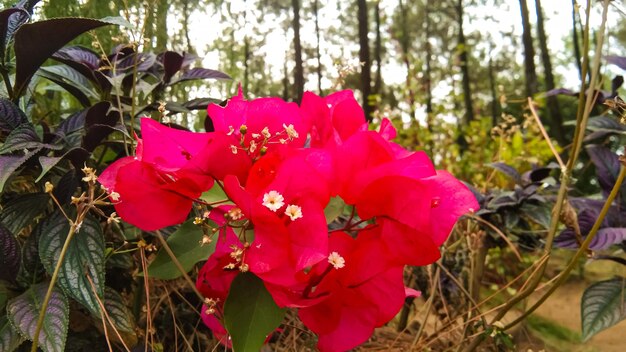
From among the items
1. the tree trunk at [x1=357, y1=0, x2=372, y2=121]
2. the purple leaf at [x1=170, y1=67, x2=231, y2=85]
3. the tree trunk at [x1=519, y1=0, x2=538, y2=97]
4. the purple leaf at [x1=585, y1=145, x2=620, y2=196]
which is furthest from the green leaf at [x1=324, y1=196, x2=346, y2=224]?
the tree trunk at [x1=519, y1=0, x2=538, y2=97]

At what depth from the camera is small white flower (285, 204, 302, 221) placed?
392 millimetres

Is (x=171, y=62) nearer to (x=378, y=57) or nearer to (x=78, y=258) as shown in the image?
(x=78, y=258)

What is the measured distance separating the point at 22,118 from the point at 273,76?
1760 millimetres

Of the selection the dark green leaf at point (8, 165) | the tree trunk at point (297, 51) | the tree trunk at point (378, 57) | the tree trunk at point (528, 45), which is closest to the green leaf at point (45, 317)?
the dark green leaf at point (8, 165)

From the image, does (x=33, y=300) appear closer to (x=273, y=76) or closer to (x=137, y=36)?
(x=137, y=36)

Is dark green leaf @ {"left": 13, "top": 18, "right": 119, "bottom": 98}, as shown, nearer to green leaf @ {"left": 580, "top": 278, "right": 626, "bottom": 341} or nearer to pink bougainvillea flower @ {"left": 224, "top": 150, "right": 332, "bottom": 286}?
pink bougainvillea flower @ {"left": 224, "top": 150, "right": 332, "bottom": 286}

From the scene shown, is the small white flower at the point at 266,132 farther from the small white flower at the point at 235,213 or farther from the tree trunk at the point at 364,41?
the tree trunk at the point at 364,41

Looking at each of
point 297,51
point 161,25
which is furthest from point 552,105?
point 161,25

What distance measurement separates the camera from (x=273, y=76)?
7.52 ft

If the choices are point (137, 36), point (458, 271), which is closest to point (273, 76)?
point (458, 271)

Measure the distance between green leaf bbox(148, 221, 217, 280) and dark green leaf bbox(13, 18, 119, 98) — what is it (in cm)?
23

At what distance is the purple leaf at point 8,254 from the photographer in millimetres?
512

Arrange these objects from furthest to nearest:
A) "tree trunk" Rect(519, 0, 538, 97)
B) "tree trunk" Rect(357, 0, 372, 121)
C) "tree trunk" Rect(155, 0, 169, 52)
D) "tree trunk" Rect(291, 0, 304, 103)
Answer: "tree trunk" Rect(519, 0, 538, 97), "tree trunk" Rect(357, 0, 372, 121), "tree trunk" Rect(291, 0, 304, 103), "tree trunk" Rect(155, 0, 169, 52)

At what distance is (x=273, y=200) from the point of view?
1.27ft
